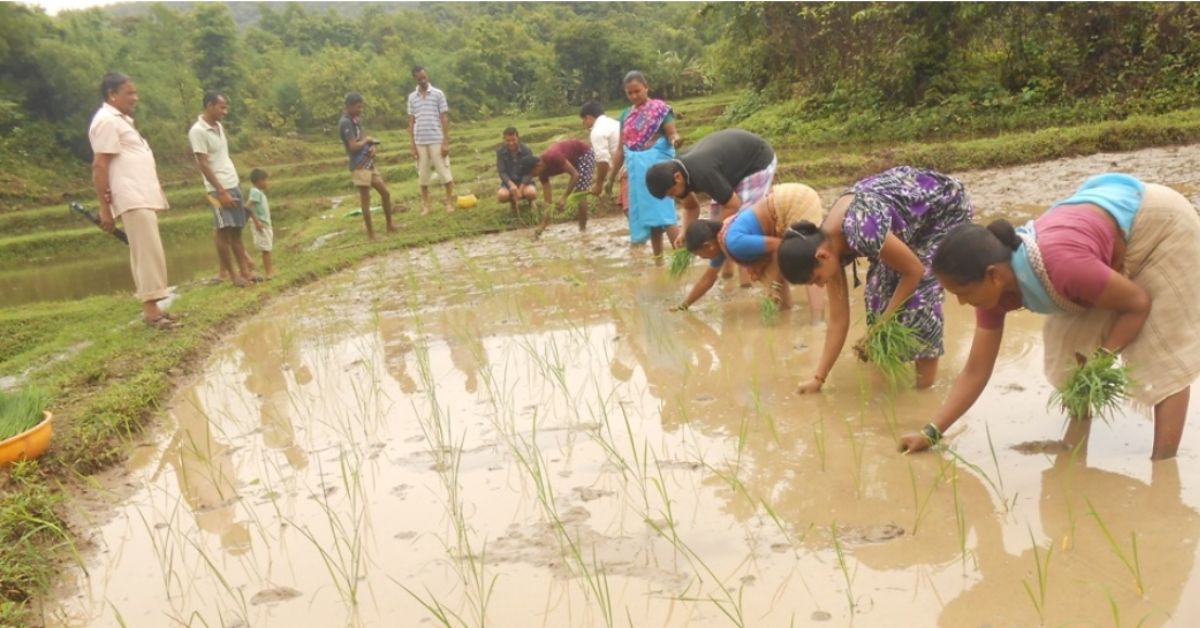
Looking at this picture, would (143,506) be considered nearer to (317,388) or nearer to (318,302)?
(317,388)

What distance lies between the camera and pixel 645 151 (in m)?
6.41

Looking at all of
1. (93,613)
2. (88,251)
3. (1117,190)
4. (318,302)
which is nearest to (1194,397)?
(1117,190)

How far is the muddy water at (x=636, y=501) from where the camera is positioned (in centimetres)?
223

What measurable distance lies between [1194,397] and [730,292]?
2.75 m

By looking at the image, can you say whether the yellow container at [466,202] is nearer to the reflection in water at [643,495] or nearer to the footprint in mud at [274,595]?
the reflection in water at [643,495]

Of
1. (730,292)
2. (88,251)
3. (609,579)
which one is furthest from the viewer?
(88,251)

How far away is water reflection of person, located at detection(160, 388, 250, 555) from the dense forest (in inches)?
412

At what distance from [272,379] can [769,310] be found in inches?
104

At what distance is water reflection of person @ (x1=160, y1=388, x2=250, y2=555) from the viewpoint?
303 cm

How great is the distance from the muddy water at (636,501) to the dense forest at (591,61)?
859cm

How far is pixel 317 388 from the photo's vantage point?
14.9ft

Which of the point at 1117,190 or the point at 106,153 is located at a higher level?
A: the point at 106,153

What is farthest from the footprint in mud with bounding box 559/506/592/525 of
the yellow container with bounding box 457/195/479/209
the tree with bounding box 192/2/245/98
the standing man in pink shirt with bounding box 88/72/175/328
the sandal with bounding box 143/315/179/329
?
the tree with bounding box 192/2/245/98

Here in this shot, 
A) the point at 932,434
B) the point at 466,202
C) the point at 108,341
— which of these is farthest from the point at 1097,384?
the point at 466,202
